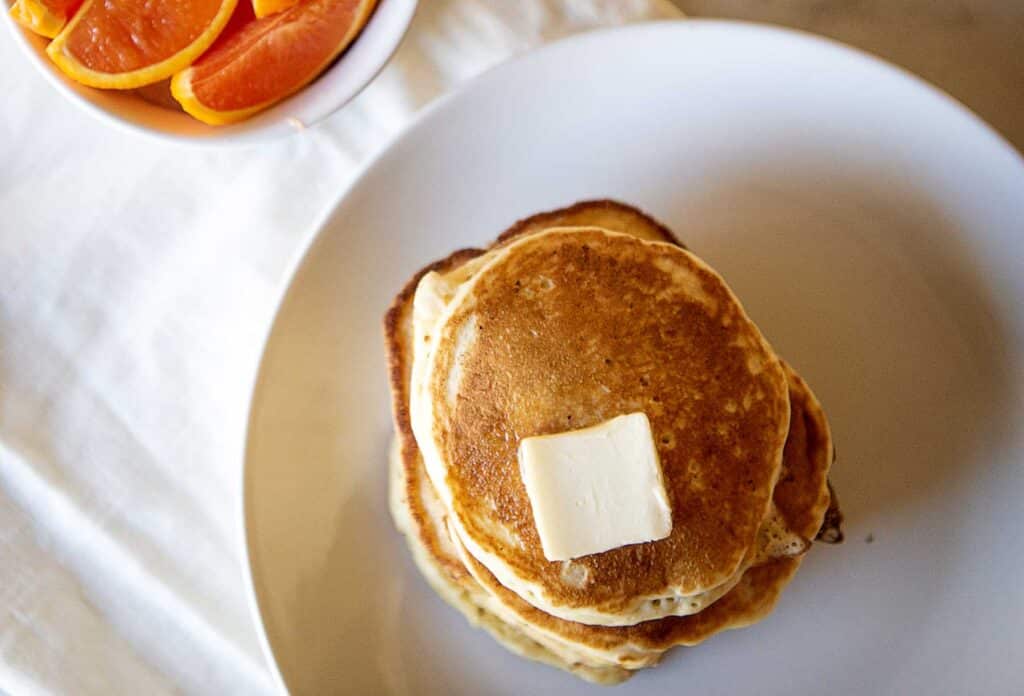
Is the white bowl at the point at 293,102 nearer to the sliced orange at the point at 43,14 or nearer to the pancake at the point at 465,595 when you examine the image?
the sliced orange at the point at 43,14

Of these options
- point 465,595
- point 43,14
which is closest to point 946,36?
point 465,595

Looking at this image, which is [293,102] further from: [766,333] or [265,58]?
[766,333]

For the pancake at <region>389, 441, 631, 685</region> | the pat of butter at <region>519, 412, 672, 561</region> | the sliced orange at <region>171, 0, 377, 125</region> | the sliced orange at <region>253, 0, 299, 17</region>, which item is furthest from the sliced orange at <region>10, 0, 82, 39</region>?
the pat of butter at <region>519, 412, 672, 561</region>

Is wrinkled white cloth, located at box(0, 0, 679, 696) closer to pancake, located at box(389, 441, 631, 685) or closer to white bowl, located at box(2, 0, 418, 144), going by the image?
white bowl, located at box(2, 0, 418, 144)

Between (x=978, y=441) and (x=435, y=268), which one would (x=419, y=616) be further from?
(x=978, y=441)

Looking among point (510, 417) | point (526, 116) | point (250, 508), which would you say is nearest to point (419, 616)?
point (250, 508)

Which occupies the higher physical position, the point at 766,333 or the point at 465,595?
the point at 766,333
